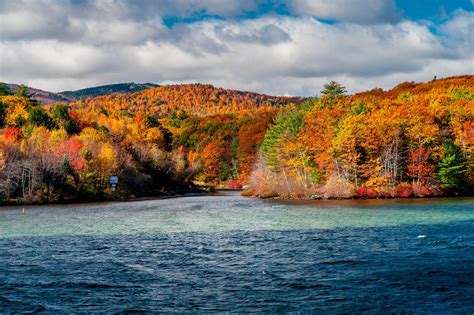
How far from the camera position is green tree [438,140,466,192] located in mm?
70562

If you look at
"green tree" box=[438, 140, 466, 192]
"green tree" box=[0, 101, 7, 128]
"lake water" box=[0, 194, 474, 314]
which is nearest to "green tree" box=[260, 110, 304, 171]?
"green tree" box=[438, 140, 466, 192]

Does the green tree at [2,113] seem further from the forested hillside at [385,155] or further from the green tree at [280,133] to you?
→ the forested hillside at [385,155]

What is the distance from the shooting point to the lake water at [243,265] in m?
17.8

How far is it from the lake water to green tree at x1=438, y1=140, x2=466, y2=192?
29.0 meters

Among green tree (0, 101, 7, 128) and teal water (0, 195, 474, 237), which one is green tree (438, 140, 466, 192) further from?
green tree (0, 101, 7, 128)

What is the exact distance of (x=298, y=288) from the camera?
1956 centimetres

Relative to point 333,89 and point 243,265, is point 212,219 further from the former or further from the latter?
point 333,89

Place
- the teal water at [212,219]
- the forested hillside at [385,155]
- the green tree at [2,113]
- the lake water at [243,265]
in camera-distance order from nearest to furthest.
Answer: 1. the lake water at [243,265]
2. the teal water at [212,219]
3. the forested hillside at [385,155]
4. the green tree at [2,113]

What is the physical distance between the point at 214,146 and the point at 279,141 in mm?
55242

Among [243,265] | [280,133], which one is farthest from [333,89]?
[243,265]

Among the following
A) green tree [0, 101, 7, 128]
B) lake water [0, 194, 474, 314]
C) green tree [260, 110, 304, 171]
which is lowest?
lake water [0, 194, 474, 314]

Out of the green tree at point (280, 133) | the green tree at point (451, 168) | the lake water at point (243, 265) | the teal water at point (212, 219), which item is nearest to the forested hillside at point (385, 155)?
the green tree at point (451, 168)

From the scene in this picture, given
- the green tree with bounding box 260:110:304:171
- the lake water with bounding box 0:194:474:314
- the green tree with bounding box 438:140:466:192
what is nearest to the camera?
the lake water with bounding box 0:194:474:314

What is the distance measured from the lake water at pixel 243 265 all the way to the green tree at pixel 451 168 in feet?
95.1
